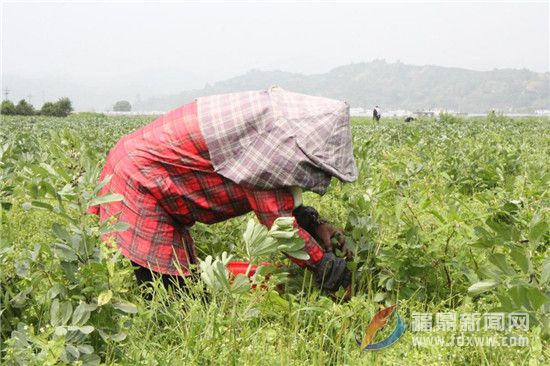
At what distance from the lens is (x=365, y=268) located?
253cm

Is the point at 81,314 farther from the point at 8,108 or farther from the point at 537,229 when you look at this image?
the point at 8,108

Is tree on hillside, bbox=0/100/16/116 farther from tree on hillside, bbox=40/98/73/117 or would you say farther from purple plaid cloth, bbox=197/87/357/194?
purple plaid cloth, bbox=197/87/357/194

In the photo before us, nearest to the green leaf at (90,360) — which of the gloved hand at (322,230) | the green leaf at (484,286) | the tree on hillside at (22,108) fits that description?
the green leaf at (484,286)

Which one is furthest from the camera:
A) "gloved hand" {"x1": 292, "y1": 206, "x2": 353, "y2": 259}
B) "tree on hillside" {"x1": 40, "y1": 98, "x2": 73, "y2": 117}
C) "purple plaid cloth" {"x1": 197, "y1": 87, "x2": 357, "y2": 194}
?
"tree on hillside" {"x1": 40, "y1": 98, "x2": 73, "y2": 117}

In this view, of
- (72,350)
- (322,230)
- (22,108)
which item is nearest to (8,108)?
(22,108)

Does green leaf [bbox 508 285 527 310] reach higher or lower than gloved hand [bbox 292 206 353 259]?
higher

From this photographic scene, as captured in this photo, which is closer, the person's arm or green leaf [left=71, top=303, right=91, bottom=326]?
green leaf [left=71, top=303, right=91, bottom=326]

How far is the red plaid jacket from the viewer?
2523 millimetres

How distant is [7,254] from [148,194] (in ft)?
3.46

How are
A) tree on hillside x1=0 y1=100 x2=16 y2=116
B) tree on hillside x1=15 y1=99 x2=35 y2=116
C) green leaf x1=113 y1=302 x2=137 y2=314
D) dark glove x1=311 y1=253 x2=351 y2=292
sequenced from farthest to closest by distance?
tree on hillside x1=15 y1=99 x2=35 y2=116 < tree on hillside x1=0 y1=100 x2=16 y2=116 < dark glove x1=311 y1=253 x2=351 y2=292 < green leaf x1=113 y1=302 x2=137 y2=314

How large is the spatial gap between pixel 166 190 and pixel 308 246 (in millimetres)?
691

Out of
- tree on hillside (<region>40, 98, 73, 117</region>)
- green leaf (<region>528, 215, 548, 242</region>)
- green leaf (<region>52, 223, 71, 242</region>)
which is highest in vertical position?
green leaf (<region>52, 223, 71, 242</region>)

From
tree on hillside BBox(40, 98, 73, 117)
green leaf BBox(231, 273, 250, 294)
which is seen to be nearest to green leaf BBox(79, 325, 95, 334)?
green leaf BBox(231, 273, 250, 294)

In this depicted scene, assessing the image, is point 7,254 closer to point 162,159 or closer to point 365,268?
point 162,159
